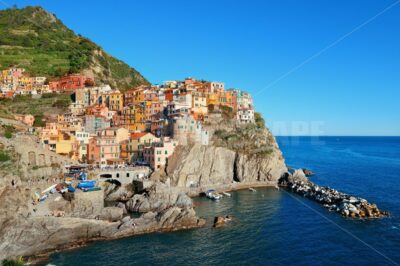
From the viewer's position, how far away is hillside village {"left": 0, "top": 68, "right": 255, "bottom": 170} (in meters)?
60.6

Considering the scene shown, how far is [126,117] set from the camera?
74250 mm

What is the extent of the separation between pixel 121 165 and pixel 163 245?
80.3 ft

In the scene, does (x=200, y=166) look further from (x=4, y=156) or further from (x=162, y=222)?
(x=4, y=156)

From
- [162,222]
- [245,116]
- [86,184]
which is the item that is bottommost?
[162,222]

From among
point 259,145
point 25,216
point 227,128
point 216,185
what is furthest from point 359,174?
point 25,216

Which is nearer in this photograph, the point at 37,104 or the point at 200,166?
the point at 200,166

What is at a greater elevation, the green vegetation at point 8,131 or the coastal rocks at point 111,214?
the green vegetation at point 8,131

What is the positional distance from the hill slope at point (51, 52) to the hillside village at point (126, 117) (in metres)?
7.47

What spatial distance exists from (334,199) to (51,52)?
90419 millimetres

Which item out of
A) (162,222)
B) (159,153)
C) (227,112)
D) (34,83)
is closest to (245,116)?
(227,112)

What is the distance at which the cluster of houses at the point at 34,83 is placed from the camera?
85137mm

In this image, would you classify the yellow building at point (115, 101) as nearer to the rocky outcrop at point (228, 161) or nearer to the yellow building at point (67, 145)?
the yellow building at point (67, 145)

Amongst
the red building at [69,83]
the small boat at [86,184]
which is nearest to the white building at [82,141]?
the small boat at [86,184]

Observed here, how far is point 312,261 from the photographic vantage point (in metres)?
32.1
